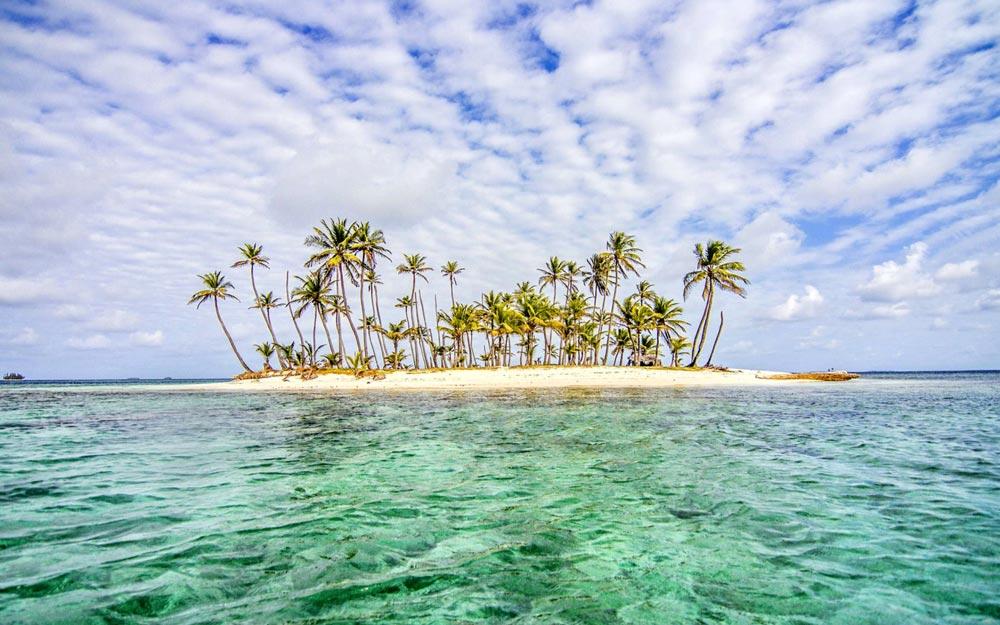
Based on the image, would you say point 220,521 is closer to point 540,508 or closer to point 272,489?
point 272,489

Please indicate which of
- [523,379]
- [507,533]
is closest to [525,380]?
[523,379]

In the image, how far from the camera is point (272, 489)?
8.44 meters

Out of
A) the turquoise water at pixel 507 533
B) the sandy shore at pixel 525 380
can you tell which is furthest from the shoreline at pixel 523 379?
the turquoise water at pixel 507 533

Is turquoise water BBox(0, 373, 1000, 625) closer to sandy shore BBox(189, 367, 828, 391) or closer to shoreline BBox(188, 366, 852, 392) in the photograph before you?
sandy shore BBox(189, 367, 828, 391)

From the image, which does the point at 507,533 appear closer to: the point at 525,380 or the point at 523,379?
the point at 525,380

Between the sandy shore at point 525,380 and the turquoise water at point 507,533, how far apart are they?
39093 mm

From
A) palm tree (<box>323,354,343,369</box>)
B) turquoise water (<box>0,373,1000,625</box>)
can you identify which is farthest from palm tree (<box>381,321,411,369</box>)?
turquoise water (<box>0,373,1000,625</box>)

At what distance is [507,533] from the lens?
5988 mm

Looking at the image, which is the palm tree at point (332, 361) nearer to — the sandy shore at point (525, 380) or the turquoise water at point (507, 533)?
the sandy shore at point (525, 380)

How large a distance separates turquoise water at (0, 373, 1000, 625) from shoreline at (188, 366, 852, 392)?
129 ft

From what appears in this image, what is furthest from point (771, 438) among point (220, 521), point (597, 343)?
point (597, 343)

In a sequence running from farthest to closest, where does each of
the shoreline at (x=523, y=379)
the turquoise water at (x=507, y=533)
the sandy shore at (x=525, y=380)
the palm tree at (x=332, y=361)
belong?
the palm tree at (x=332, y=361) < the shoreline at (x=523, y=379) < the sandy shore at (x=525, y=380) < the turquoise water at (x=507, y=533)

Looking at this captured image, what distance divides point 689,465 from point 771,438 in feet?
18.4

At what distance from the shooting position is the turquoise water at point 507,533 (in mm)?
4137
